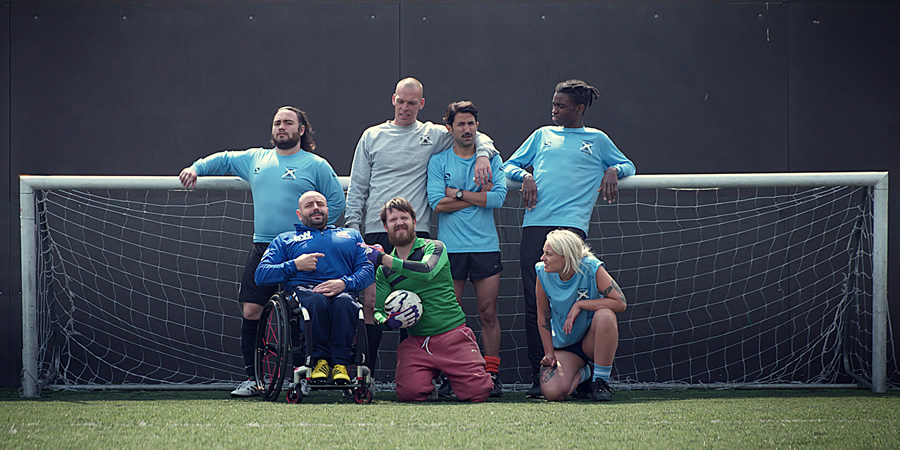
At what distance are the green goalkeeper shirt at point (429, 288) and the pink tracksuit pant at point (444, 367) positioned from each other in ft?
0.18

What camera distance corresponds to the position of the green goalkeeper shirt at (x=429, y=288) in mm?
3949

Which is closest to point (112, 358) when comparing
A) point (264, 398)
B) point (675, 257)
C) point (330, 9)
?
point (264, 398)

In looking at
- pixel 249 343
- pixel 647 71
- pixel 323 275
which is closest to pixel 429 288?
pixel 323 275

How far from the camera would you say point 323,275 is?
3891 mm

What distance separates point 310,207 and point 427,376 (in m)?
1.01

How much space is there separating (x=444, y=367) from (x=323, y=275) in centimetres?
74

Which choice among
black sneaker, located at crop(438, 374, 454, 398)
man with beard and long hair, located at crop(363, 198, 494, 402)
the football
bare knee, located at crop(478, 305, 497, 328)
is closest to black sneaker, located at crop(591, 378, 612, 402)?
man with beard and long hair, located at crop(363, 198, 494, 402)

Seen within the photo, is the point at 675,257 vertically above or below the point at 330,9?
below

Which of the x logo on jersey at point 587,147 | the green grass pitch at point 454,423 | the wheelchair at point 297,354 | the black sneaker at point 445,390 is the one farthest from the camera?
the x logo on jersey at point 587,147

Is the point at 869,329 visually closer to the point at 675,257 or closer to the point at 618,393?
the point at 675,257

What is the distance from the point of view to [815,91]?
17.5 feet

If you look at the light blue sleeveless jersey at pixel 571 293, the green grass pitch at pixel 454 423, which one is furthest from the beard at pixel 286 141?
A: the light blue sleeveless jersey at pixel 571 293

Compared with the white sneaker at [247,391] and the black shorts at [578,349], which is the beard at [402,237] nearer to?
the black shorts at [578,349]

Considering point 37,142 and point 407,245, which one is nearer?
point 407,245
